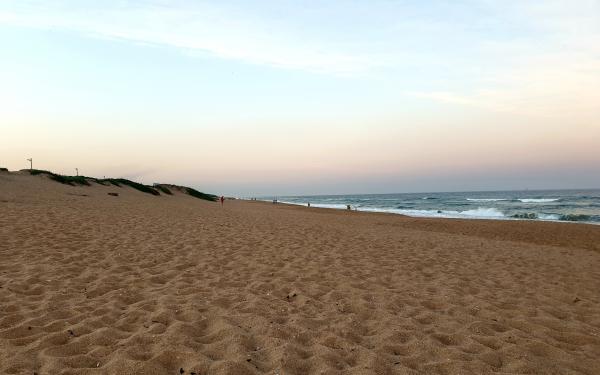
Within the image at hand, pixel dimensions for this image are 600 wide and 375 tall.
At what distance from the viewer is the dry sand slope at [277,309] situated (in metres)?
3.79

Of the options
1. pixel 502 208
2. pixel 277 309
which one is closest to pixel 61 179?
pixel 277 309

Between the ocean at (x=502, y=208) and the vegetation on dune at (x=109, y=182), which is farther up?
the vegetation on dune at (x=109, y=182)

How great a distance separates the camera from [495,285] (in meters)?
7.32

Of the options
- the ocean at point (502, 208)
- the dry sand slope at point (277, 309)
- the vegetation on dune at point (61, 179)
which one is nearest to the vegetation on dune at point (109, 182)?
the vegetation on dune at point (61, 179)

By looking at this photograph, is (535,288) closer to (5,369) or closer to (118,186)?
(5,369)

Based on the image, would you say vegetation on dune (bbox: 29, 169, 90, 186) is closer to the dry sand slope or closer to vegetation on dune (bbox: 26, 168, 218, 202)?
vegetation on dune (bbox: 26, 168, 218, 202)

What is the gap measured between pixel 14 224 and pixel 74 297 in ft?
23.3

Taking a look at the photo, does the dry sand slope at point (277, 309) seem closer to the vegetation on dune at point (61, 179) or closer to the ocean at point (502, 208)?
the vegetation on dune at point (61, 179)

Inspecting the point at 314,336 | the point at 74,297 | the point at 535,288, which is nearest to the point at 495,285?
the point at 535,288

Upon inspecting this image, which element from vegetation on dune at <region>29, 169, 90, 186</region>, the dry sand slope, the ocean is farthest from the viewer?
the ocean

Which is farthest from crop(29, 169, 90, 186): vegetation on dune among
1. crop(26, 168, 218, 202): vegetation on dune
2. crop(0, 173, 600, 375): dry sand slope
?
crop(0, 173, 600, 375): dry sand slope

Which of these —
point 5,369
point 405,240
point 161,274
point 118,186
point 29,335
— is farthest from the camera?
point 118,186

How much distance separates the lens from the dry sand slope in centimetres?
379

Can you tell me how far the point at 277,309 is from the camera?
529 centimetres
